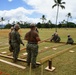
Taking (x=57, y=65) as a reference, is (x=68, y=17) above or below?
above

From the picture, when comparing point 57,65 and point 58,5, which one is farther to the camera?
point 58,5

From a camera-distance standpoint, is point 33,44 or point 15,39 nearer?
point 33,44

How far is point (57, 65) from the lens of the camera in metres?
6.80

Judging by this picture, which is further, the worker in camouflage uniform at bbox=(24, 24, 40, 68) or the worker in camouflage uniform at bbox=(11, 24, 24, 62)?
the worker in camouflage uniform at bbox=(11, 24, 24, 62)

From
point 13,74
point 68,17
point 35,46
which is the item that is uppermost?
point 68,17

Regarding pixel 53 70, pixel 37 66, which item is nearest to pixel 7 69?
pixel 37 66

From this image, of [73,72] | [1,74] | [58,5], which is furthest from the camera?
[58,5]

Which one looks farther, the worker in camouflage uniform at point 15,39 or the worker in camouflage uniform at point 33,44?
the worker in camouflage uniform at point 15,39

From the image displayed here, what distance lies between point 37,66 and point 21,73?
0.97m

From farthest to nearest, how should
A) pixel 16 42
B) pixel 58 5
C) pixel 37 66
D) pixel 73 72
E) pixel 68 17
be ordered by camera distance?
pixel 68 17, pixel 58 5, pixel 16 42, pixel 37 66, pixel 73 72

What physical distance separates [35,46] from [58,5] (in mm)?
35665

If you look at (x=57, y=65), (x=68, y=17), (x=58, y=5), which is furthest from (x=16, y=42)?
(x=68, y=17)

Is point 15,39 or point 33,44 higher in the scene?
point 15,39

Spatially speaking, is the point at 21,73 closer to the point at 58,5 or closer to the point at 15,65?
the point at 15,65
